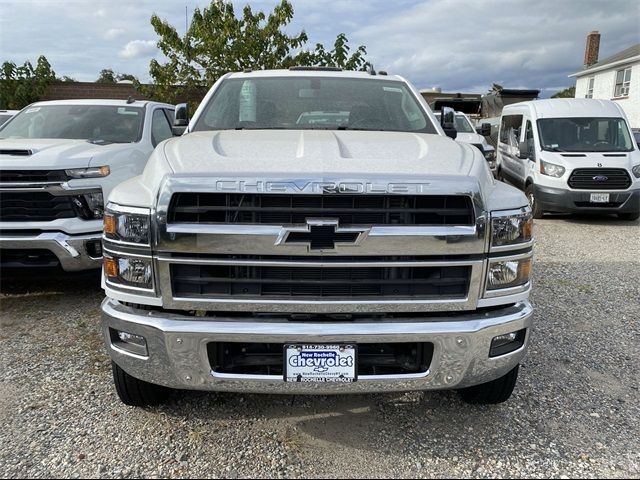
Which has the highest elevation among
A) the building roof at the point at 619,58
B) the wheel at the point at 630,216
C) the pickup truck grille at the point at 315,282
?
the building roof at the point at 619,58

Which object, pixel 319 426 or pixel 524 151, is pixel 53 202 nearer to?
pixel 319 426

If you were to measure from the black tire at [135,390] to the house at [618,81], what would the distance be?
27.0 metres

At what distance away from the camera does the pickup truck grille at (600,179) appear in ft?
30.6

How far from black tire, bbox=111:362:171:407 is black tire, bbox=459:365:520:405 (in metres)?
1.87

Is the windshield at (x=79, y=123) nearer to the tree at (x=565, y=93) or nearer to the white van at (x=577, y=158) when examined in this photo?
the white van at (x=577, y=158)

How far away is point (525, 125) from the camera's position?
10672 mm

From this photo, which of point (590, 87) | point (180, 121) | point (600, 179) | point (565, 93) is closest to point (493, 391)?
point (180, 121)

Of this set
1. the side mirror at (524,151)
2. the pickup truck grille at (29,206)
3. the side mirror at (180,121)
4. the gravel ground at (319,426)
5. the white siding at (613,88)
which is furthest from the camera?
the white siding at (613,88)

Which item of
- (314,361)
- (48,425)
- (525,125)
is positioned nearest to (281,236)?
(314,361)

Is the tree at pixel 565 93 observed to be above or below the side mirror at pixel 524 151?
above

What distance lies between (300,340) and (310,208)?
631mm

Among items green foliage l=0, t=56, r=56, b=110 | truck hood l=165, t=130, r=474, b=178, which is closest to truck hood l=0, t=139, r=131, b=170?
truck hood l=165, t=130, r=474, b=178

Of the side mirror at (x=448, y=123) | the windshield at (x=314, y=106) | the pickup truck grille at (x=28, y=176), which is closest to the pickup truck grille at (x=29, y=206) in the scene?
the pickup truck grille at (x=28, y=176)

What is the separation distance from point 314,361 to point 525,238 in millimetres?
1246
